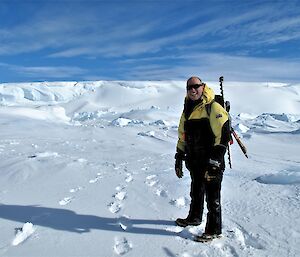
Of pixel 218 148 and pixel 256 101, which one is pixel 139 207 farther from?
pixel 256 101

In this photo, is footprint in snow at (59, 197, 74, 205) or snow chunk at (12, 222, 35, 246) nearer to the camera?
snow chunk at (12, 222, 35, 246)

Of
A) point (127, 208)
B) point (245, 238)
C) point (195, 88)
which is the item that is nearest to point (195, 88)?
point (195, 88)

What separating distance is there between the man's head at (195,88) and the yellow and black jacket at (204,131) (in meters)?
0.04

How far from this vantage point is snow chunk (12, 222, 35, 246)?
3408mm

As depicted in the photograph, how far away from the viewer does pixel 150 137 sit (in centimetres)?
1441

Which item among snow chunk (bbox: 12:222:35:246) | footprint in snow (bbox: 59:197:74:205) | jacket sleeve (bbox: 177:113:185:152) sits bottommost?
footprint in snow (bbox: 59:197:74:205)

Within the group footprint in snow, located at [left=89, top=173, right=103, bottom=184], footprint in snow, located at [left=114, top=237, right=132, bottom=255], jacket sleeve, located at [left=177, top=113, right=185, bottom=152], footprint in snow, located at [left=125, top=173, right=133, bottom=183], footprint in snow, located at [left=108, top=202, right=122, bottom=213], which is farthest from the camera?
footprint in snow, located at [left=125, top=173, right=133, bottom=183]

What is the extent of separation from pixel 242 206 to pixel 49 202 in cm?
224

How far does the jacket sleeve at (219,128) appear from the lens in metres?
3.27

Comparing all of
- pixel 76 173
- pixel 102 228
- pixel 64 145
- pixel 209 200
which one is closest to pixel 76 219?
pixel 102 228

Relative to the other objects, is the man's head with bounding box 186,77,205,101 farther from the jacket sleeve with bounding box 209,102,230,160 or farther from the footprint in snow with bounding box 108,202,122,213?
the footprint in snow with bounding box 108,202,122,213

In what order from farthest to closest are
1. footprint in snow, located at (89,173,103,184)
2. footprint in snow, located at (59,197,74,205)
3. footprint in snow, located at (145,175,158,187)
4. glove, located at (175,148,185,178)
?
1. footprint in snow, located at (89,173,103,184)
2. footprint in snow, located at (145,175,158,187)
3. footprint in snow, located at (59,197,74,205)
4. glove, located at (175,148,185,178)

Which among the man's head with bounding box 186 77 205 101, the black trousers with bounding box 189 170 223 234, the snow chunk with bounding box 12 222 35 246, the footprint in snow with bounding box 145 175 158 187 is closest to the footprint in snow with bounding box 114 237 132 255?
the black trousers with bounding box 189 170 223 234

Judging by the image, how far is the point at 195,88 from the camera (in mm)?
3365
